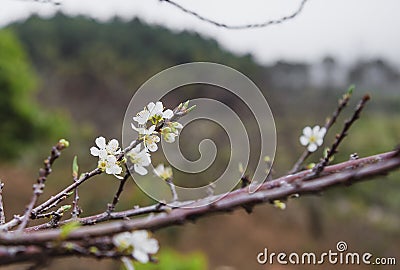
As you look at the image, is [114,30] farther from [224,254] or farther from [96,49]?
[224,254]

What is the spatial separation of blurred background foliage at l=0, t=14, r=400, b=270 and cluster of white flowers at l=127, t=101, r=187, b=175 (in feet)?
5.21


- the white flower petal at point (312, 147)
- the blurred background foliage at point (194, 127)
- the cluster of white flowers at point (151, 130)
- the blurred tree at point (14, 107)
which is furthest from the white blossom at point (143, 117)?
the blurred tree at point (14, 107)

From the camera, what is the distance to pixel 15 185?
6.57m

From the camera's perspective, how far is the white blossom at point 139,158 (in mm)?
432

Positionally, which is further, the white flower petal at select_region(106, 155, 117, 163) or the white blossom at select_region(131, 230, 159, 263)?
the white flower petal at select_region(106, 155, 117, 163)

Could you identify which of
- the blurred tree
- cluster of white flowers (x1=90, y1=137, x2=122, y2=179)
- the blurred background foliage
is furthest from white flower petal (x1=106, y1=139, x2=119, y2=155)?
the blurred tree

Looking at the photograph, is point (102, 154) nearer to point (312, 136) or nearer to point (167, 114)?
point (167, 114)

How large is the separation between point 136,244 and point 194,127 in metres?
6.31

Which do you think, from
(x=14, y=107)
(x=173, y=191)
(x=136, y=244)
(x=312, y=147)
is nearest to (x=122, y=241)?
(x=136, y=244)

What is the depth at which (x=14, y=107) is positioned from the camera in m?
5.45

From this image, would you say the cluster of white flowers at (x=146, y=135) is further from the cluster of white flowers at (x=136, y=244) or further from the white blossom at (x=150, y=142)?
the cluster of white flowers at (x=136, y=244)

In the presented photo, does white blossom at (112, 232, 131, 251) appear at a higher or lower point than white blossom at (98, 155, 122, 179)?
lower

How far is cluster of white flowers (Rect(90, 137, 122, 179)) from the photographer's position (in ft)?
1.47

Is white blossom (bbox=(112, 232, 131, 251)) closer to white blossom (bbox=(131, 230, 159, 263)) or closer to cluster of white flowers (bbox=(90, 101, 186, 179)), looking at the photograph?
white blossom (bbox=(131, 230, 159, 263))
